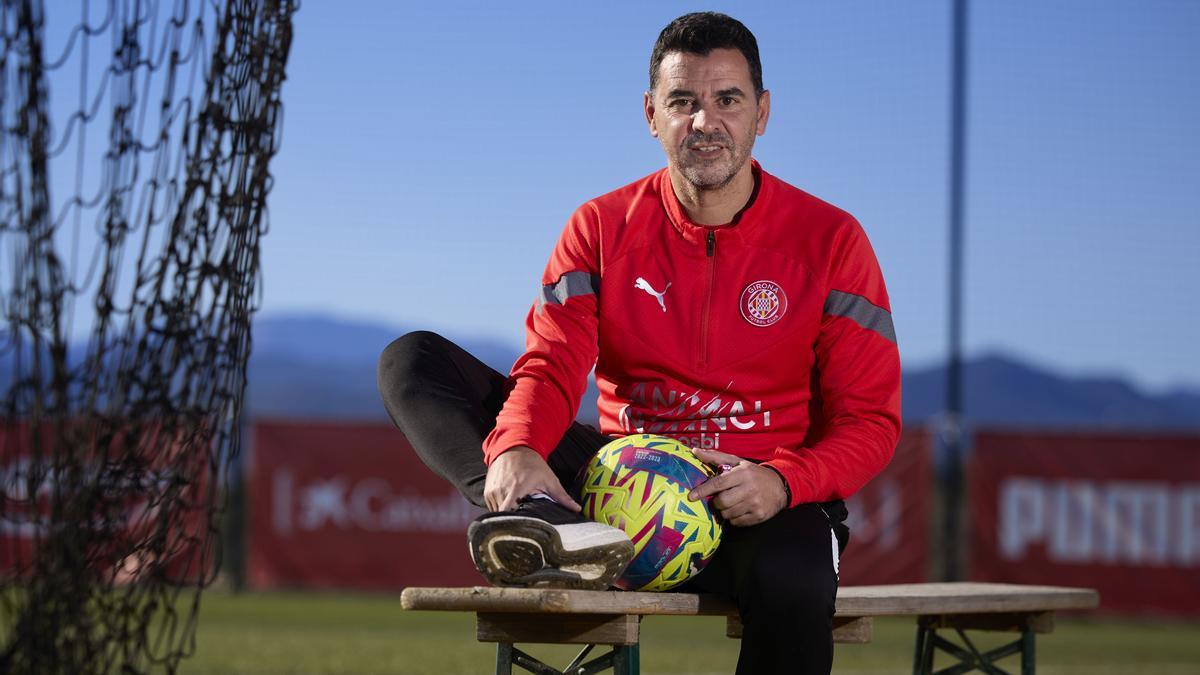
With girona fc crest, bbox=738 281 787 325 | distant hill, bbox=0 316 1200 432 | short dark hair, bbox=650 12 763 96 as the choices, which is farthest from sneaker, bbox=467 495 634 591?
distant hill, bbox=0 316 1200 432

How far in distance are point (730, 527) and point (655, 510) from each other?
22 cm

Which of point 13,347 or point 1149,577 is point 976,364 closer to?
point 1149,577

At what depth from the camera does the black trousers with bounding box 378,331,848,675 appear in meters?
3.20

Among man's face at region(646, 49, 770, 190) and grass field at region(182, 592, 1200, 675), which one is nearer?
man's face at region(646, 49, 770, 190)

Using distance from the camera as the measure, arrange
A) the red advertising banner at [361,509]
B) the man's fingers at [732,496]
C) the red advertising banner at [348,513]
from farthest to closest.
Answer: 1. the red advertising banner at [348,513]
2. the red advertising banner at [361,509]
3. the man's fingers at [732,496]

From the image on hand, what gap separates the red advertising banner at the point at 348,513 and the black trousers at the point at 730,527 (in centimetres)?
905

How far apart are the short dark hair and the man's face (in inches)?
0.8

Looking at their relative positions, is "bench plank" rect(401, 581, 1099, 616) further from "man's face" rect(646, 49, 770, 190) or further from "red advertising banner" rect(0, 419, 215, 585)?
"man's face" rect(646, 49, 770, 190)

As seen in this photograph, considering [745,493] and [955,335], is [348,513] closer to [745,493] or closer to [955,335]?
[955,335]

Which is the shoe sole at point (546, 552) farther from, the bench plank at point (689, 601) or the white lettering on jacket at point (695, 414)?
the white lettering on jacket at point (695, 414)

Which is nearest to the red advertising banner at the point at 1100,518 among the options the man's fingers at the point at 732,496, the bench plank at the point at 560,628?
the man's fingers at the point at 732,496

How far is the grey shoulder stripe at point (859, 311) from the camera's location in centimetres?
377

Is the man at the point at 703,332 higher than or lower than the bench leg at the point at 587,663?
higher

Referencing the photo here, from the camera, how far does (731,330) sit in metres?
3.79
